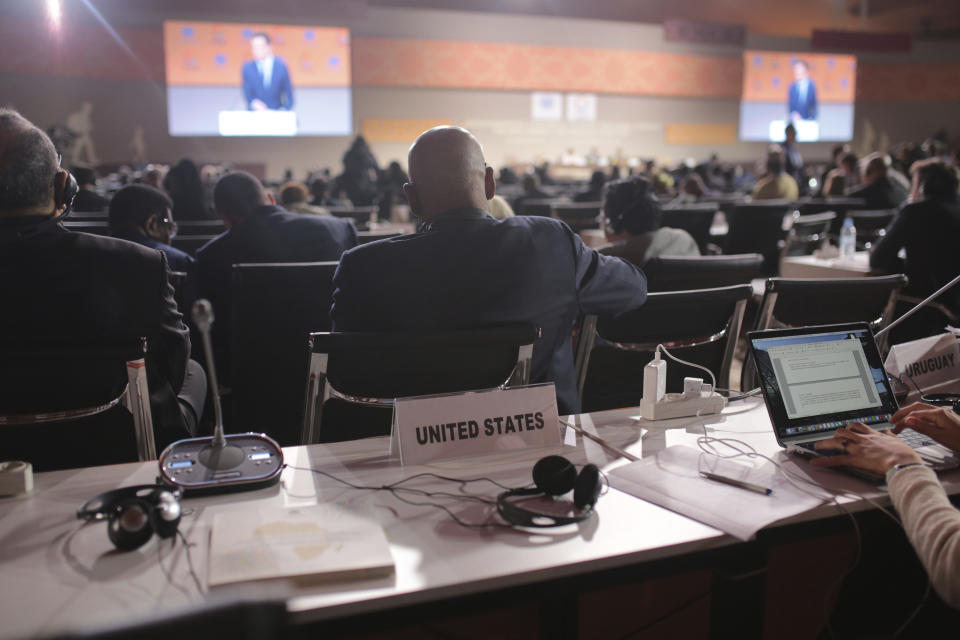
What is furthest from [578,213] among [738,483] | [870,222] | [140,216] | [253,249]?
[738,483]

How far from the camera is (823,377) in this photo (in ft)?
5.33

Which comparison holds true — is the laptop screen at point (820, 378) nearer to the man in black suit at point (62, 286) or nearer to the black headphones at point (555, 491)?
the black headphones at point (555, 491)

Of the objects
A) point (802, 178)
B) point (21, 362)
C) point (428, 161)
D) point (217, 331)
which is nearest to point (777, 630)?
point (428, 161)

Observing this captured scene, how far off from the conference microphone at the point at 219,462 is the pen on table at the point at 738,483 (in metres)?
0.76

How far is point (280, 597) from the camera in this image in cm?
57

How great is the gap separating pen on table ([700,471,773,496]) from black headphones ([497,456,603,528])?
229 millimetres

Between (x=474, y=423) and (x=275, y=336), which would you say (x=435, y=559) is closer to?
(x=474, y=423)

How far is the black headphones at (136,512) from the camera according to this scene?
1.10m

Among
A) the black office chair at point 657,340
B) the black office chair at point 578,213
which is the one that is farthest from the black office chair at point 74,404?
the black office chair at point 578,213

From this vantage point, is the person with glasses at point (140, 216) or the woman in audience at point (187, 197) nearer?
the person with glasses at point (140, 216)

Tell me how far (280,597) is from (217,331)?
2895mm

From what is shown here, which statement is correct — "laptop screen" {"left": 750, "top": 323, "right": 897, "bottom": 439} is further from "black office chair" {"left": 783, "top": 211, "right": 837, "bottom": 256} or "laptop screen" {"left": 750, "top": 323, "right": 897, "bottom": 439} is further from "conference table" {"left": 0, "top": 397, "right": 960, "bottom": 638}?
"black office chair" {"left": 783, "top": 211, "right": 837, "bottom": 256}

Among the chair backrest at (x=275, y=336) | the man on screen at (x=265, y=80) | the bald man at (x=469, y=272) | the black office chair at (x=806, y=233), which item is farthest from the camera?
the man on screen at (x=265, y=80)

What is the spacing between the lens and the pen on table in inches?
51.6
